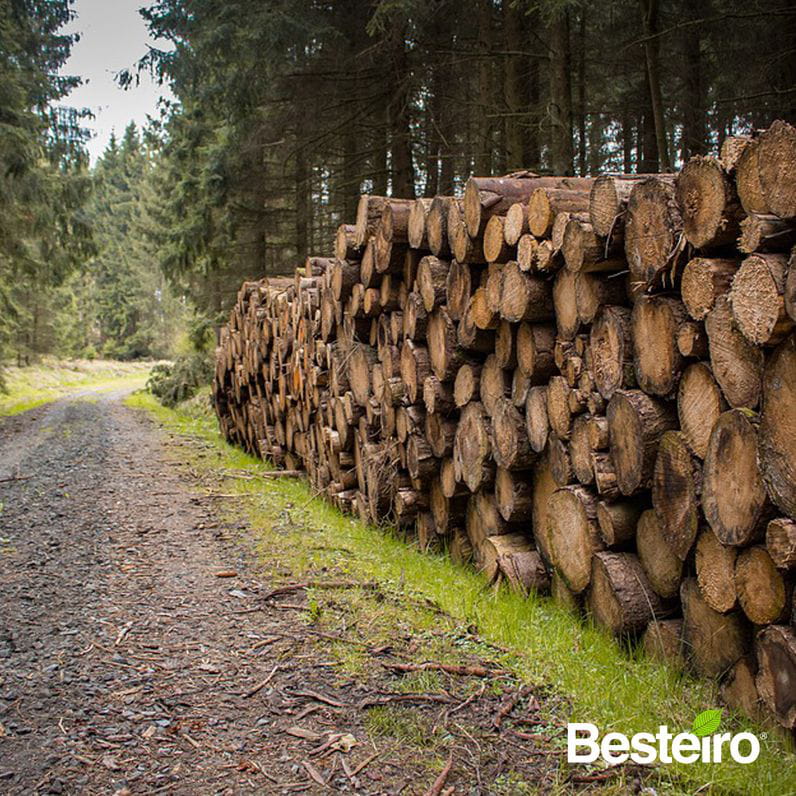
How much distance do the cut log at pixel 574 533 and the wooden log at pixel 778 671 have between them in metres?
1.09

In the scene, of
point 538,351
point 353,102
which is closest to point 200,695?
point 538,351

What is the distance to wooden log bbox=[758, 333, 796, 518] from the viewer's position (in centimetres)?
253

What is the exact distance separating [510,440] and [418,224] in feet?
6.19

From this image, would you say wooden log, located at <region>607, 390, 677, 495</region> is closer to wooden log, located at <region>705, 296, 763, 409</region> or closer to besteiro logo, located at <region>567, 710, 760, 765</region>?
wooden log, located at <region>705, 296, 763, 409</region>

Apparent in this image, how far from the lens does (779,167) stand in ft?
8.25

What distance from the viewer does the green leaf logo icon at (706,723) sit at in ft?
8.77

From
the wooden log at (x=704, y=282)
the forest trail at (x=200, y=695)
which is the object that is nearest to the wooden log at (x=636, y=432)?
the wooden log at (x=704, y=282)

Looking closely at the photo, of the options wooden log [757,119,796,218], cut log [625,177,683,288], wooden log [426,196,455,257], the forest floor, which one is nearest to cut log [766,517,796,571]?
the forest floor

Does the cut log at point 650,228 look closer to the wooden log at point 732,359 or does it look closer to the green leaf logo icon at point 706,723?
the wooden log at point 732,359

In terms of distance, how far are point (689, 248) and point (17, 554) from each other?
17.1ft

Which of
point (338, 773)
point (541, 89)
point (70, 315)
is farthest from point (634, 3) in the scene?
point (70, 315)

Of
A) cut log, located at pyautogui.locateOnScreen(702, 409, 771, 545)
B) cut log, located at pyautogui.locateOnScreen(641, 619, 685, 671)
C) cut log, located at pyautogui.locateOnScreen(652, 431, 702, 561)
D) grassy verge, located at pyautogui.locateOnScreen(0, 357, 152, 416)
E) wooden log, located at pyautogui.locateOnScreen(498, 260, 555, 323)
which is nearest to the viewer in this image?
cut log, located at pyautogui.locateOnScreen(702, 409, 771, 545)

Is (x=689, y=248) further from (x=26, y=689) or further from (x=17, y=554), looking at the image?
(x=17, y=554)

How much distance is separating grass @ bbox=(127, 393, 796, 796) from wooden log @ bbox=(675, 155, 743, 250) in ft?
6.11
